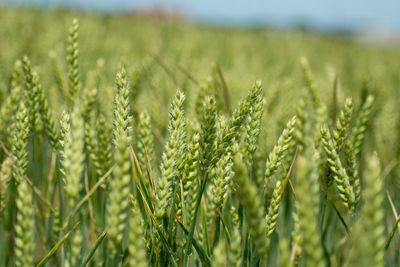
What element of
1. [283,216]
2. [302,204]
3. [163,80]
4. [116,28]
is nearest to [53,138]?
[283,216]

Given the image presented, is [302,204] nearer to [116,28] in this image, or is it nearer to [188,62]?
[188,62]

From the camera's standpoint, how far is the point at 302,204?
0.43 metres

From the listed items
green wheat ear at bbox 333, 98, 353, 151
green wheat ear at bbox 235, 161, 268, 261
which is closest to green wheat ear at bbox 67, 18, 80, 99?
green wheat ear at bbox 333, 98, 353, 151

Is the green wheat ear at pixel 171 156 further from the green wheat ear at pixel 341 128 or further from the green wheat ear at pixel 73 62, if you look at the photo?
the green wheat ear at pixel 73 62

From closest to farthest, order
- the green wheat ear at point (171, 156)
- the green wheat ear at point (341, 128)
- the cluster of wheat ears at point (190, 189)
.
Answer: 1. the cluster of wheat ears at point (190, 189)
2. the green wheat ear at point (171, 156)
3. the green wheat ear at point (341, 128)

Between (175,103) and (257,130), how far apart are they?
12 centimetres

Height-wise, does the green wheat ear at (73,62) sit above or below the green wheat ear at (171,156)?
above

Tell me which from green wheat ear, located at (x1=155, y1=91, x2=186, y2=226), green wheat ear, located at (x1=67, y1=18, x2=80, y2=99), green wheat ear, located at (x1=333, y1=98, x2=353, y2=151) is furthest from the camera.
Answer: green wheat ear, located at (x1=67, y1=18, x2=80, y2=99)

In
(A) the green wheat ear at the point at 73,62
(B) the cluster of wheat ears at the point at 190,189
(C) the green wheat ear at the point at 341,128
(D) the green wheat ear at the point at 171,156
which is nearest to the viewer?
(B) the cluster of wheat ears at the point at 190,189

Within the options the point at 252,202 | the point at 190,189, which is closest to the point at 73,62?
the point at 190,189

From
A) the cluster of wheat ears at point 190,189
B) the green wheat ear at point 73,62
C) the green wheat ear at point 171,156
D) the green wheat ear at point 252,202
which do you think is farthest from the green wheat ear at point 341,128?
the green wheat ear at point 73,62

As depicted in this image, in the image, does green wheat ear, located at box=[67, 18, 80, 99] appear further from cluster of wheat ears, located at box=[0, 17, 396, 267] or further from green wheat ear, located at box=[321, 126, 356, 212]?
green wheat ear, located at box=[321, 126, 356, 212]

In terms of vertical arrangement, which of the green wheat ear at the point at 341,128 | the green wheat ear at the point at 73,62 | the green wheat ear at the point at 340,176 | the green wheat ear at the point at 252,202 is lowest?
the green wheat ear at the point at 252,202

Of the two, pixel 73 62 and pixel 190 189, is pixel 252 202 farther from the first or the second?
pixel 73 62
